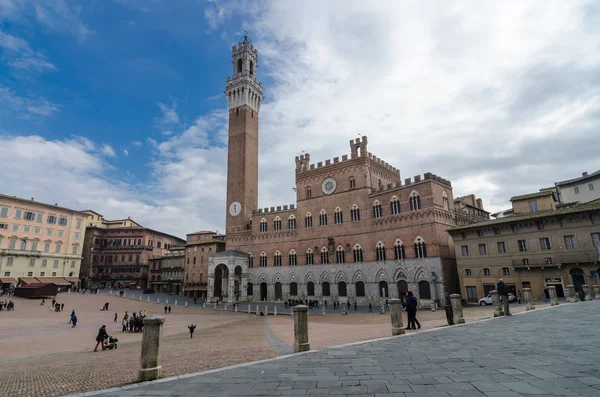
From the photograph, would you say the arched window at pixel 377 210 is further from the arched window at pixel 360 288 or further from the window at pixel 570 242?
Result: the window at pixel 570 242

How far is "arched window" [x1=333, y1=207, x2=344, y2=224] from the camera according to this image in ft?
137

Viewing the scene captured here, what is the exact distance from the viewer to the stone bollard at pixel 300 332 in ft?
31.5

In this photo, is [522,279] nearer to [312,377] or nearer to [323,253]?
[323,253]

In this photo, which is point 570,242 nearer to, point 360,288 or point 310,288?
point 360,288

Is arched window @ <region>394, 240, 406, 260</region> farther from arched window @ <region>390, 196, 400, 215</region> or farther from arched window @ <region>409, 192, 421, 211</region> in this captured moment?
arched window @ <region>409, 192, 421, 211</region>

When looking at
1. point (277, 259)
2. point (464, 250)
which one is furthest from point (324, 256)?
point (464, 250)

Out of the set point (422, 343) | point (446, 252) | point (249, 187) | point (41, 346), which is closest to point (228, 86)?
point (249, 187)

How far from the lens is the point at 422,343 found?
31.2 ft

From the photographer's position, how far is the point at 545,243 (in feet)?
92.4

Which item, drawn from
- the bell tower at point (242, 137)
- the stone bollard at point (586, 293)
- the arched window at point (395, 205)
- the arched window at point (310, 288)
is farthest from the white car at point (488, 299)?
the bell tower at point (242, 137)

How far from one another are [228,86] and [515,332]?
182 ft

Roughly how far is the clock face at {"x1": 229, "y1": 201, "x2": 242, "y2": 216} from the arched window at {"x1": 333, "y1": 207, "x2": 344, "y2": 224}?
16.4 metres

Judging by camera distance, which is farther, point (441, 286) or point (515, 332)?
point (441, 286)

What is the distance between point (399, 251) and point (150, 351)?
31941 mm
